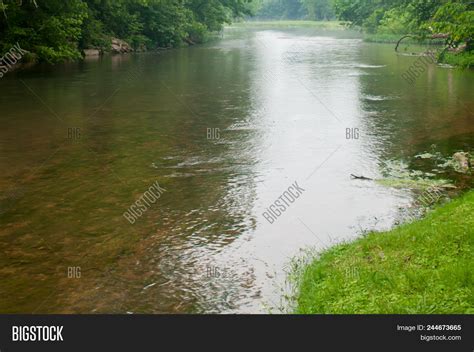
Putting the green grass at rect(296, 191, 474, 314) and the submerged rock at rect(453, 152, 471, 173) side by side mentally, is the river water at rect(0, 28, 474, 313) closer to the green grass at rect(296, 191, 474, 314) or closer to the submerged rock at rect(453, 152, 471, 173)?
the green grass at rect(296, 191, 474, 314)

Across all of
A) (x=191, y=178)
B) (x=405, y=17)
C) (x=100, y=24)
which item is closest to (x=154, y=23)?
(x=100, y=24)

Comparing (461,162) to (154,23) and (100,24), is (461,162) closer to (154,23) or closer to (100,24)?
(100,24)

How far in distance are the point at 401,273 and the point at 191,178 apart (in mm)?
6985

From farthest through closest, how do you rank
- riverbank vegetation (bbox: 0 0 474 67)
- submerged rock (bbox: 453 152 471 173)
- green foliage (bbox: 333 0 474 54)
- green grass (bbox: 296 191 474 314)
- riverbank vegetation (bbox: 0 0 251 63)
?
riverbank vegetation (bbox: 0 0 251 63), riverbank vegetation (bbox: 0 0 474 67), green foliage (bbox: 333 0 474 54), submerged rock (bbox: 453 152 471 173), green grass (bbox: 296 191 474 314)

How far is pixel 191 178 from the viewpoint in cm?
1352

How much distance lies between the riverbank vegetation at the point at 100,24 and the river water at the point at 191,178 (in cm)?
273

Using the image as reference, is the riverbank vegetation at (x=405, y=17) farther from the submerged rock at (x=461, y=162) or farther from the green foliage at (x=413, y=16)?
the submerged rock at (x=461, y=162)

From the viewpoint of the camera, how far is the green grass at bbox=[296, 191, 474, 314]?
6.57 metres

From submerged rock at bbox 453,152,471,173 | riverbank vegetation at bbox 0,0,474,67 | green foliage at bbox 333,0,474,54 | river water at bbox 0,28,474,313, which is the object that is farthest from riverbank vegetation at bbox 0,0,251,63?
submerged rock at bbox 453,152,471,173

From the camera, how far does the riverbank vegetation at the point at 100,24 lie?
99.5ft

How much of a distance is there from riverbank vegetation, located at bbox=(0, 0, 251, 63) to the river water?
273 cm
